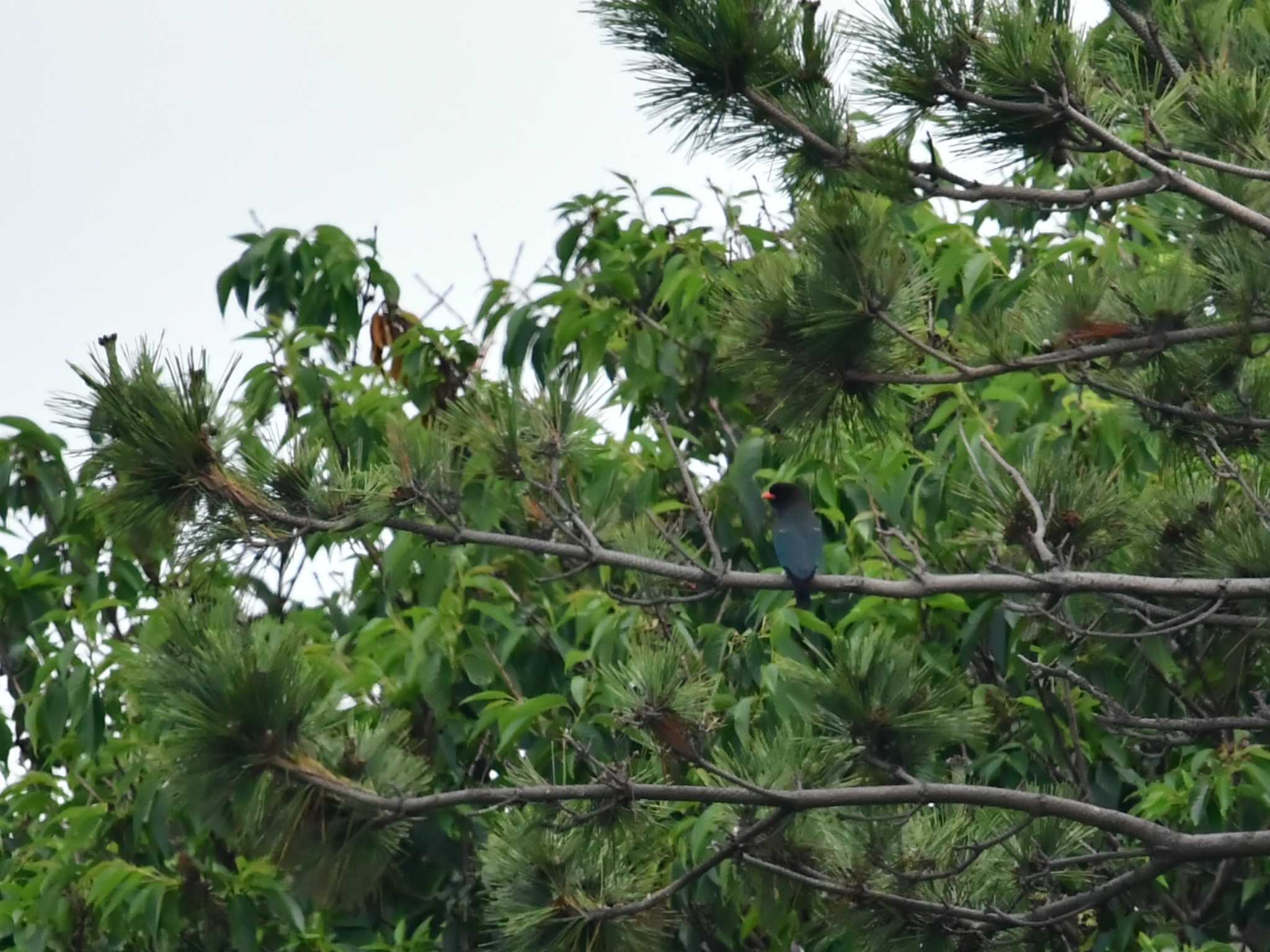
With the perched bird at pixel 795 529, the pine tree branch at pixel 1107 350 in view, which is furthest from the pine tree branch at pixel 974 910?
the pine tree branch at pixel 1107 350

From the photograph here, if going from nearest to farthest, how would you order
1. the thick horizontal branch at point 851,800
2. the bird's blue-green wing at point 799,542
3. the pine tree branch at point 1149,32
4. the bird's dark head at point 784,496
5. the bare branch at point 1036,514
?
1. the thick horizontal branch at point 851,800
2. the bare branch at point 1036,514
3. the pine tree branch at point 1149,32
4. the bird's blue-green wing at point 799,542
5. the bird's dark head at point 784,496

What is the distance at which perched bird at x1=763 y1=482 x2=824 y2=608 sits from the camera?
4.38m

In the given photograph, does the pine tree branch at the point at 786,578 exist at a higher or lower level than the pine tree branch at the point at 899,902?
higher

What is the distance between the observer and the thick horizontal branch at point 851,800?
3.37m

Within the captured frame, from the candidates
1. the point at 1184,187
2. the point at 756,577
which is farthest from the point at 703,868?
the point at 1184,187

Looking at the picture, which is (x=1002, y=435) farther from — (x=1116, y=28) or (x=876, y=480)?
(x=1116, y=28)

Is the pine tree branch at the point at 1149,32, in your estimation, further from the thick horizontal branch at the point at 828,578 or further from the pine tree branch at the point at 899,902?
the pine tree branch at the point at 899,902

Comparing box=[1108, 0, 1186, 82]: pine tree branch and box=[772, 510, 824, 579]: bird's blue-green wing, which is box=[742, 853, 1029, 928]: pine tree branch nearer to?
box=[772, 510, 824, 579]: bird's blue-green wing

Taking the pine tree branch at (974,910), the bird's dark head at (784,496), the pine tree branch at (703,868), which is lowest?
the pine tree branch at (974,910)

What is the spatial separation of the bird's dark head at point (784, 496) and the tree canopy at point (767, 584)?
0.08m

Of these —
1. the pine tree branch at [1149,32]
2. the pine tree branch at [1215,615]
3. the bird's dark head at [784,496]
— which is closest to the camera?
the pine tree branch at [1215,615]

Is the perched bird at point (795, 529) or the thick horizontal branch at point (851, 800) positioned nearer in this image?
the thick horizontal branch at point (851, 800)

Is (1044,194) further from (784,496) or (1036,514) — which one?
(784,496)

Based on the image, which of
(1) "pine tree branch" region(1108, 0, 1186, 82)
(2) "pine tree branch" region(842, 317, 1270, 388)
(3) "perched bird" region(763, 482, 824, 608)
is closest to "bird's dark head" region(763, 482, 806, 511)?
(3) "perched bird" region(763, 482, 824, 608)
